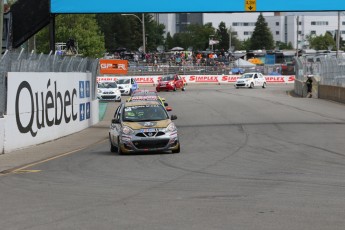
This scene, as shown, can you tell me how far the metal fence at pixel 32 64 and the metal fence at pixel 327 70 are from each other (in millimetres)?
19175

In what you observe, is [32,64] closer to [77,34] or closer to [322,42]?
[77,34]

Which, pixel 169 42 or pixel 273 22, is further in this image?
pixel 273 22

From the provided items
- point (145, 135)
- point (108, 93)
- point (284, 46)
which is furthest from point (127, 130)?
point (284, 46)

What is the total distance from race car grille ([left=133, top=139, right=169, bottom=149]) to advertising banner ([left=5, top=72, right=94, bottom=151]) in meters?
3.92

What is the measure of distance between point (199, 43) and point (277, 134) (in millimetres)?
128243

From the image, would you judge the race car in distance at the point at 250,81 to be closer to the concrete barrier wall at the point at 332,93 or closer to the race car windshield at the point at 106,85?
the concrete barrier wall at the point at 332,93

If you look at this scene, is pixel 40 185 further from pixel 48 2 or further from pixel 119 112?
pixel 48 2

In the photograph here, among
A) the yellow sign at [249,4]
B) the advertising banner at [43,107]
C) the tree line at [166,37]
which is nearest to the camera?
the advertising banner at [43,107]

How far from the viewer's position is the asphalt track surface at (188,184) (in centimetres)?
940

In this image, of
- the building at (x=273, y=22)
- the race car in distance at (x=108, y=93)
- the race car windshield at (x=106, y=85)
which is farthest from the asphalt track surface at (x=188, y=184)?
the building at (x=273, y=22)

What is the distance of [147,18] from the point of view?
152 metres

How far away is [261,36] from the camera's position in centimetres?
15988

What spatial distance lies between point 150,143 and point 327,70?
34.3m

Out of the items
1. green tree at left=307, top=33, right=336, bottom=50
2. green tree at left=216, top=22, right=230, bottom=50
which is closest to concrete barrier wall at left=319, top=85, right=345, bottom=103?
green tree at left=216, top=22, right=230, bottom=50
